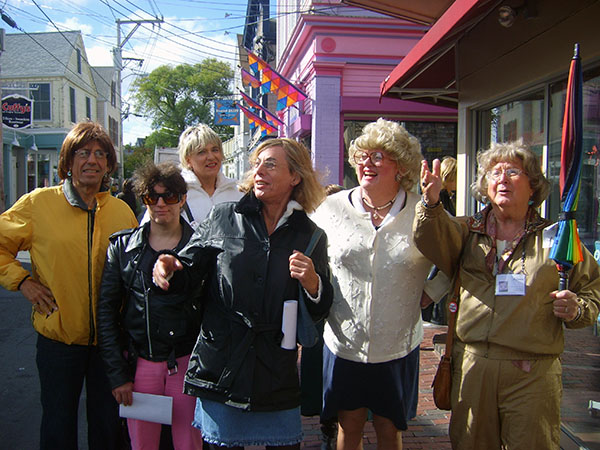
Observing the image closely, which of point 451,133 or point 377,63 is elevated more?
point 377,63

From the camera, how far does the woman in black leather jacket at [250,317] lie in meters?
2.11

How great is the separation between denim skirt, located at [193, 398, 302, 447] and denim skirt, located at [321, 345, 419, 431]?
45 centimetres

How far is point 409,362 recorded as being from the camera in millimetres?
2602

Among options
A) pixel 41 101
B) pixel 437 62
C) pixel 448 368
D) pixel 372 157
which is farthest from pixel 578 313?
pixel 41 101

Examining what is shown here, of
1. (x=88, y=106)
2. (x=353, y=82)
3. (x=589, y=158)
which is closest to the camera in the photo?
(x=589, y=158)

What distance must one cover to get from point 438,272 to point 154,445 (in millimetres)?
1748

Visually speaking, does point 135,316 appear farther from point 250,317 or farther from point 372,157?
point 372,157

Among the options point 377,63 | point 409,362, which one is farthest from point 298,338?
point 377,63

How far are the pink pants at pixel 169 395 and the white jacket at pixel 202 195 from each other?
1031mm

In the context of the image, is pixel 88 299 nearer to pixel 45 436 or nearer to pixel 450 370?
pixel 45 436

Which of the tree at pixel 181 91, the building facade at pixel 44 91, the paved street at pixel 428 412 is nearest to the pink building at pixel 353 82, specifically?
the paved street at pixel 428 412

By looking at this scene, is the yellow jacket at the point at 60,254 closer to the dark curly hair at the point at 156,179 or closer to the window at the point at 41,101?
the dark curly hair at the point at 156,179

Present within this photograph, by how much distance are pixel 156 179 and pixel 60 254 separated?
24.9 inches

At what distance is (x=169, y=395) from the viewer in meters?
2.49
